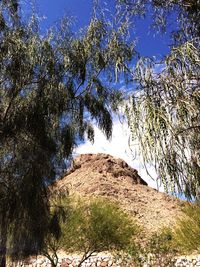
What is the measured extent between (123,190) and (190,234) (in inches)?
288

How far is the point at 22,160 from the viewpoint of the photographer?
787cm

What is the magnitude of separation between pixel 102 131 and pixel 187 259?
17.9ft

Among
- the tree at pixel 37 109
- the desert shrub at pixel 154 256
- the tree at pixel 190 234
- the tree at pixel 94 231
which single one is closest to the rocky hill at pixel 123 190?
the tree at pixel 94 231

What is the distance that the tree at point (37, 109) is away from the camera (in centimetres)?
802

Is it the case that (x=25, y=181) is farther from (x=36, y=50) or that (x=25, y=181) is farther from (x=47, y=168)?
(x=36, y=50)

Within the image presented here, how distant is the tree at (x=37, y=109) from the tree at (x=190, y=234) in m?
5.69

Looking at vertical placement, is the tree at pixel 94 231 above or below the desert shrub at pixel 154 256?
above

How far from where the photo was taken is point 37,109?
8609mm

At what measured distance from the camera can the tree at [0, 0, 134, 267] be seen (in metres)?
8.02

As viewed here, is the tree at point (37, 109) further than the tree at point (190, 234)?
No

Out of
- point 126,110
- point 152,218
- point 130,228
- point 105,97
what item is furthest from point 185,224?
point 126,110

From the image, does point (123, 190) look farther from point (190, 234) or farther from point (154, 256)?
point (154, 256)

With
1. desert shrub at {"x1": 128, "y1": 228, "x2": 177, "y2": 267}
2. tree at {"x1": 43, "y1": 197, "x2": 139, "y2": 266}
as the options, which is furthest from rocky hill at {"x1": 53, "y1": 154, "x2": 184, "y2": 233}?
desert shrub at {"x1": 128, "y1": 228, "x2": 177, "y2": 267}

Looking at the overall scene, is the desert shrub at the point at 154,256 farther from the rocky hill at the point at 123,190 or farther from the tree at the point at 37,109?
the rocky hill at the point at 123,190
